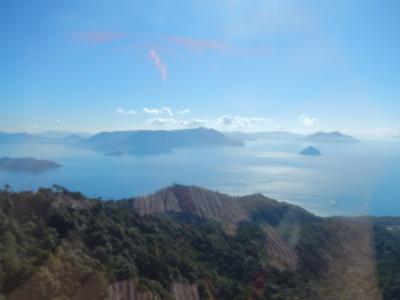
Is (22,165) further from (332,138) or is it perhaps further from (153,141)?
(332,138)

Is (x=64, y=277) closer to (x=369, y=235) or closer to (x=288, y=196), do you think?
(x=369, y=235)

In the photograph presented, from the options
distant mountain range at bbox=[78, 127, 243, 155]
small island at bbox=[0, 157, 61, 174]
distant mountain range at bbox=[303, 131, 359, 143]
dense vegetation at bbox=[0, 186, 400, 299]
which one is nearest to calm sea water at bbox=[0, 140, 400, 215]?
small island at bbox=[0, 157, 61, 174]

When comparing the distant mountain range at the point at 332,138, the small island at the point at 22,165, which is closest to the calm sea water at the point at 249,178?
the small island at the point at 22,165

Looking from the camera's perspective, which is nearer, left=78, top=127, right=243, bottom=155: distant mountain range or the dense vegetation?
the dense vegetation

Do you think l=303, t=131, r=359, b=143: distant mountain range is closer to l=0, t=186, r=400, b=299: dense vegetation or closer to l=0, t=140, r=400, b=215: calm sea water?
l=0, t=140, r=400, b=215: calm sea water

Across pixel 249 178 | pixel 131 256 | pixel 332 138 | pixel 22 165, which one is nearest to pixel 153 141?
pixel 249 178

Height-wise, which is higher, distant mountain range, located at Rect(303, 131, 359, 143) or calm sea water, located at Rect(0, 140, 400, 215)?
distant mountain range, located at Rect(303, 131, 359, 143)
